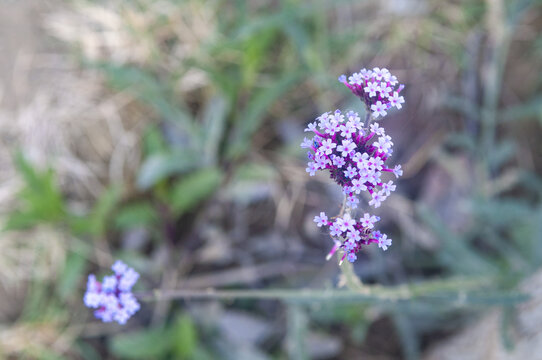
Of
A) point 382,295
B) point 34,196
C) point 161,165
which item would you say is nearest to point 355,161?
point 382,295

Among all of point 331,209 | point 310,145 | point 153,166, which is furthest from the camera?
point 331,209

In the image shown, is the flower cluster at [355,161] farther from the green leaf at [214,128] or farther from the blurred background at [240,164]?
the green leaf at [214,128]

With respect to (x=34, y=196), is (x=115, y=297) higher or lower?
lower

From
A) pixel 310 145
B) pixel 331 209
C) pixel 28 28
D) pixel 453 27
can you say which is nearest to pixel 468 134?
pixel 453 27

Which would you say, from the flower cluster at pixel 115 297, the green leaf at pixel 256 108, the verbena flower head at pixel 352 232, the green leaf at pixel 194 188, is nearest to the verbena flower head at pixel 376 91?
the verbena flower head at pixel 352 232

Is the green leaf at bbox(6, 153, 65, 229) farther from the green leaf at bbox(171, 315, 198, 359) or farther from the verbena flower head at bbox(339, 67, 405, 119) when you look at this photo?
the verbena flower head at bbox(339, 67, 405, 119)

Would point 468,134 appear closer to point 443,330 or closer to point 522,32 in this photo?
point 522,32

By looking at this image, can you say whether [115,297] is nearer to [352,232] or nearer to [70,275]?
[352,232]
